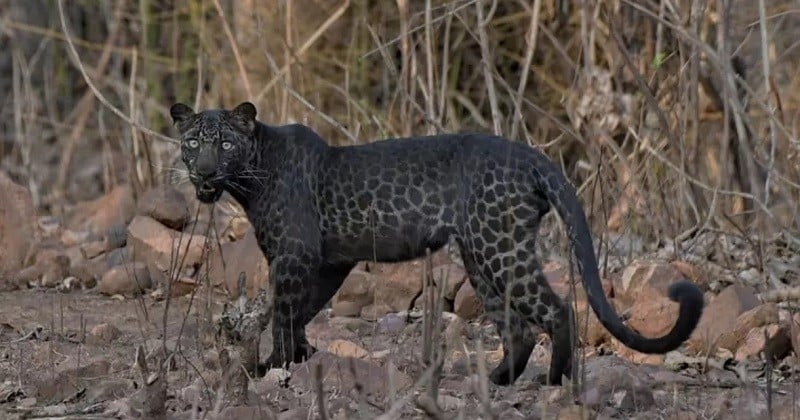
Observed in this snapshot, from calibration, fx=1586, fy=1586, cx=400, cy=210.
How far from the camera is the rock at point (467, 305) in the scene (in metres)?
8.47

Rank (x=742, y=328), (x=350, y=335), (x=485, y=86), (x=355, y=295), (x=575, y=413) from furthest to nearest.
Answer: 1. (x=485, y=86)
2. (x=355, y=295)
3. (x=350, y=335)
4. (x=742, y=328)
5. (x=575, y=413)

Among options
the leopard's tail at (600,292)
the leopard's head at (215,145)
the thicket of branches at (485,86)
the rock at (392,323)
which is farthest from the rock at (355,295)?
the leopard's tail at (600,292)

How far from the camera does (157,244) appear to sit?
31.7ft

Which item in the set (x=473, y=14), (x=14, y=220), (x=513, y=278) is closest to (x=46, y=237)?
(x=14, y=220)

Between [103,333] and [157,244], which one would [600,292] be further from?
[157,244]

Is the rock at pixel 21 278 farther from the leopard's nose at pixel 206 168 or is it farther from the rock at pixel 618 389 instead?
the rock at pixel 618 389

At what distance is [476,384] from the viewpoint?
5.54m

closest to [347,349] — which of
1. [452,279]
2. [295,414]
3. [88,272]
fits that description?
[452,279]

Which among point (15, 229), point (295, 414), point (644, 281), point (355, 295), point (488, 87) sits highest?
point (488, 87)

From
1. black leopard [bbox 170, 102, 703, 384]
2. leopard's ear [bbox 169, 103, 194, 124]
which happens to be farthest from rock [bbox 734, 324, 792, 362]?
leopard's ear [bbox 169, 103, 194, 124]

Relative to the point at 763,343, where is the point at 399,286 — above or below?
above

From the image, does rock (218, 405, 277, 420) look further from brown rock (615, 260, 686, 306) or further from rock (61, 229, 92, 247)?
rock (61, 229, 92, 247)

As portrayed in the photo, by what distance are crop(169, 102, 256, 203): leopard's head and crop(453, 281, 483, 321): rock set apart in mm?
1713

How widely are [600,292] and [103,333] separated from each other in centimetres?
260
